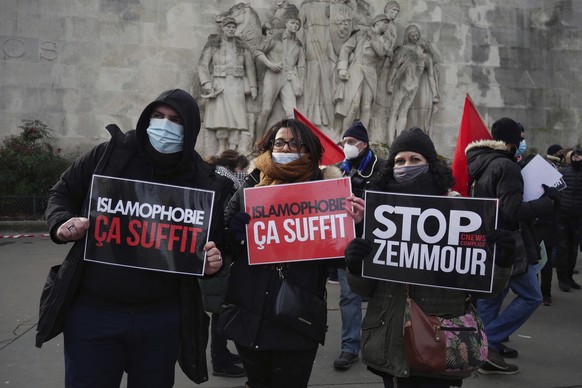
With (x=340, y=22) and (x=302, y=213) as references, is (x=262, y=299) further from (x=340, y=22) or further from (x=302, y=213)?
(x=340, y=22)

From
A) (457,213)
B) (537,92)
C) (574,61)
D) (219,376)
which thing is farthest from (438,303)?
(574,61)

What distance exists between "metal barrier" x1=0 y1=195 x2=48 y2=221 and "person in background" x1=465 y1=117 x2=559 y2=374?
32.0ft

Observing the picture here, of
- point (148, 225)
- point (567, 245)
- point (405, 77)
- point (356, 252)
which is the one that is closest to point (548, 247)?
point (567, 245)

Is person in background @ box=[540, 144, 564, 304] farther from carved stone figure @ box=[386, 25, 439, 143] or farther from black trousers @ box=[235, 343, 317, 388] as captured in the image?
carved stone figure @ box=[386, 25, 439, 143]

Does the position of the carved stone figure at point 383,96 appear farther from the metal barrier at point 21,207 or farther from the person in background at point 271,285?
the person in background at point 271,285

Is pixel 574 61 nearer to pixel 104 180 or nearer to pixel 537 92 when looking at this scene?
pixel 537 92

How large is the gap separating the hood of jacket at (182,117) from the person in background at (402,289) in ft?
3.16

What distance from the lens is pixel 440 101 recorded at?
584 inches

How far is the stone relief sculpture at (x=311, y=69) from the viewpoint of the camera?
508 inches

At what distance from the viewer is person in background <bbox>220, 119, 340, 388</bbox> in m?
2.93

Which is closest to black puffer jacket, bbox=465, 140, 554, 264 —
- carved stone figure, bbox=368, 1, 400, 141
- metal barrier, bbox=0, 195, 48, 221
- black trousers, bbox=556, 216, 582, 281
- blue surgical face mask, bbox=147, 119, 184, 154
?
blue surgical face mask, bbox=147, 119, 184, 154

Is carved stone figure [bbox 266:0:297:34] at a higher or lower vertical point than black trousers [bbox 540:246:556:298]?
higher

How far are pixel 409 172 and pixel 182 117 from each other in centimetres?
123

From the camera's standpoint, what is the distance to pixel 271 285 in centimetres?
302
